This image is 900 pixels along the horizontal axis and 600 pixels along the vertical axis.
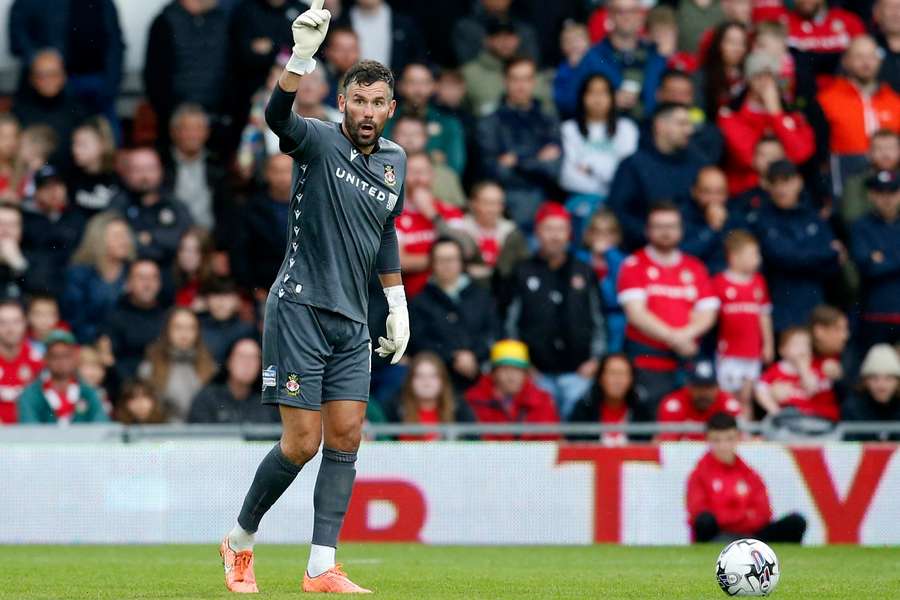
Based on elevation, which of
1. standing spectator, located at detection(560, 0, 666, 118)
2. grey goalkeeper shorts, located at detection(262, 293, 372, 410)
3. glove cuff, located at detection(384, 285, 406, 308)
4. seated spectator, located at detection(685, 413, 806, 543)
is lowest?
seated spectator, located at detection(685, 413, 806, 543)

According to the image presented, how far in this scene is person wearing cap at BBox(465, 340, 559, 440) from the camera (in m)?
14.4

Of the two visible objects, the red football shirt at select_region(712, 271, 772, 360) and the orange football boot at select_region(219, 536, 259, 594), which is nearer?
the orange football boot at select_region(219, 536, 259, 594)

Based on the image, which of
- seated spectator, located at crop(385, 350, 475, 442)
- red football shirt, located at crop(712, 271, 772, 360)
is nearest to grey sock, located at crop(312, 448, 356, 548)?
seated spectator, located at crop(385, 350, 475, 442)

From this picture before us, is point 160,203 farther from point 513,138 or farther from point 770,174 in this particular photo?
point 770,174

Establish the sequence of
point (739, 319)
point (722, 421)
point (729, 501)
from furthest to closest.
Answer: point (739, 319), point (729, 501), point (722, 421)

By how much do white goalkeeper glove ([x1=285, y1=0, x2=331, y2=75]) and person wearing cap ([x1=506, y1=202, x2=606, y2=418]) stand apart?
7.71 m

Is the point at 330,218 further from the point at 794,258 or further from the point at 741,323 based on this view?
the point at 794,258

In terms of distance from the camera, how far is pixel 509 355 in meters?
14.4

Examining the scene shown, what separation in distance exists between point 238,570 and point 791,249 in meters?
8.79

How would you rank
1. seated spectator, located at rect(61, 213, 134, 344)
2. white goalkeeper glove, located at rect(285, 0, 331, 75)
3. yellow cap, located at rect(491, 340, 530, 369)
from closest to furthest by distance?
white goalkeeper glove, located at rect(285, 0, 331, 75)
yellow cap, located at rect(491, 340, 530, 369)
seated spectator, located at rect(61, 213, 134, 344)

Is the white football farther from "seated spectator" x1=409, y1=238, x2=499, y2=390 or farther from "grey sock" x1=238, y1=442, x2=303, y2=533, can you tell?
"seated spectator" x1=409, y1=238, x2=499, y2=390

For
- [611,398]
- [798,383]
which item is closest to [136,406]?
[611,398]

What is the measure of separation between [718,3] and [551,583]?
1057 cm

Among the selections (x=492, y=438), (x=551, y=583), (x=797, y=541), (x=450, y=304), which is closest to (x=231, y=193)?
(x=450, y=304)
